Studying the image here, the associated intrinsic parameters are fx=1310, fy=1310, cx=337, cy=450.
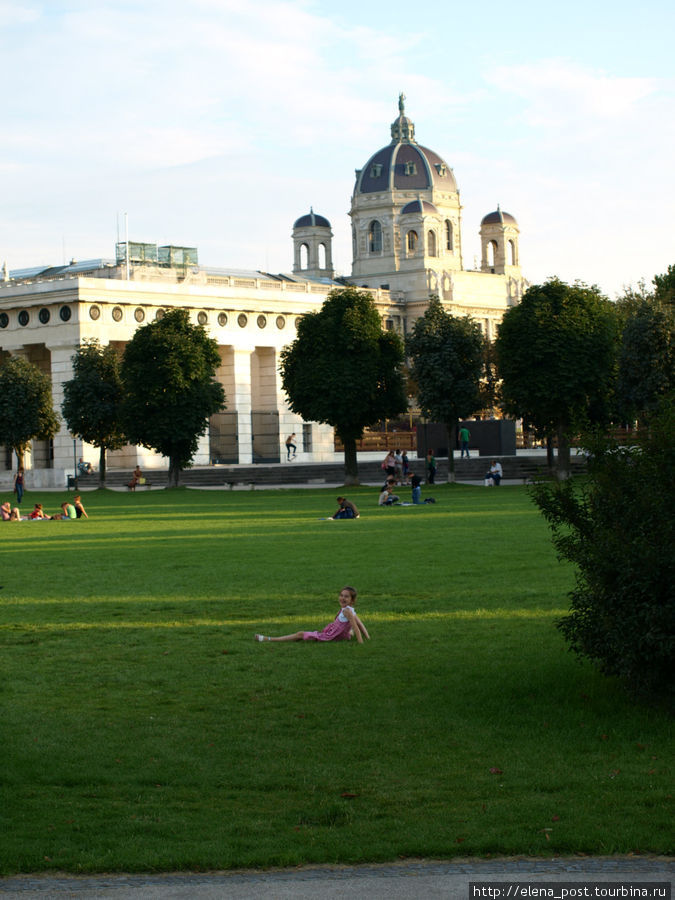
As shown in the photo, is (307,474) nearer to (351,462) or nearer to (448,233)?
(351,462)

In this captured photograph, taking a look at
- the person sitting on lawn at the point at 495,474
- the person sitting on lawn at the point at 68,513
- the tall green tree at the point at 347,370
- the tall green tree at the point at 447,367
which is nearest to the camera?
the person sitting on lawn at the point at 68,513

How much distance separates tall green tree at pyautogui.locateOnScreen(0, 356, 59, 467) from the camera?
Result: 212ft

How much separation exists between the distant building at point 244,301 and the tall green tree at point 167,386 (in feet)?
55.1

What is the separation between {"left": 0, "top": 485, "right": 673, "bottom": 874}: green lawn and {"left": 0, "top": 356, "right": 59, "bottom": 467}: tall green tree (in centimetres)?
4493

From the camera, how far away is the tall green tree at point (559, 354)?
52219 mm

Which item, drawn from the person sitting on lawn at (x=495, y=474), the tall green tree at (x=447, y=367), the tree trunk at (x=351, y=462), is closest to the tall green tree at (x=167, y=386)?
the tree trunk at (x=351, y=462)

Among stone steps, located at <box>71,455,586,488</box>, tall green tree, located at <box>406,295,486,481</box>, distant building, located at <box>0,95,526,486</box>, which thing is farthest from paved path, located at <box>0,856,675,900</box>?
distant building, located at <box>0,95,526,486</box>

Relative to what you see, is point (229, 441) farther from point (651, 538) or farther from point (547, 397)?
point (651, 538)

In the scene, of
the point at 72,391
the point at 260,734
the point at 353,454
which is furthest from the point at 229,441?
the point at 260,734

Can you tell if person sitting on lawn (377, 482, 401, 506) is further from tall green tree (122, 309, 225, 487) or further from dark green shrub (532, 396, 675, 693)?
dark green shrub (532, 396, 675, 693)

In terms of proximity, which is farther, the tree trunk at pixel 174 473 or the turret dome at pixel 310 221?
the turret dome at pixel 310 221

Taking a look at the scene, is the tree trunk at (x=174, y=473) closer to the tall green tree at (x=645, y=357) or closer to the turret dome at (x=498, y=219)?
the tall green tree at (x=645, y=357)

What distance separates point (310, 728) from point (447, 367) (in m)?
49.2

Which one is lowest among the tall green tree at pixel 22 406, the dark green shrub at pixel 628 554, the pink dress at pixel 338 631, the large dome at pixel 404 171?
the pink dress at pixel 338 631
